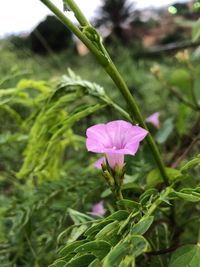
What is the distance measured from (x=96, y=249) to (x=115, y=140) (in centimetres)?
15

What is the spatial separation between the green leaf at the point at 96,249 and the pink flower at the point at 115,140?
10cm

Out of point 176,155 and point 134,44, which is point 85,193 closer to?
point 176,155

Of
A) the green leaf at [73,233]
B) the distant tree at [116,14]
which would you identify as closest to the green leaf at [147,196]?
the green leaf at [73,233]

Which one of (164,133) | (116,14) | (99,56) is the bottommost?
(116,14)

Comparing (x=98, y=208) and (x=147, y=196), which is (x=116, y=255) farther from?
(x=98, y=208)

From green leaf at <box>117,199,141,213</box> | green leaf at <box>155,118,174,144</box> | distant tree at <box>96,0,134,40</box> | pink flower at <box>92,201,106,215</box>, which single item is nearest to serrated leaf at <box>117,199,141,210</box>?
green leaf at <box>117,199,141,213</box>

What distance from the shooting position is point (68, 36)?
4.30 meters

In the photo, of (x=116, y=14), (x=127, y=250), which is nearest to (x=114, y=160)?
(x=127, y=250)

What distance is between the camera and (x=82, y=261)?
40 centimetres

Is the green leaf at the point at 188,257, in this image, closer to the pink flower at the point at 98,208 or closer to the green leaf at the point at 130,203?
the green leaf at the point at 130,203

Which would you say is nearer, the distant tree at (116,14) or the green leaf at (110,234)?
the green leaf at (110,234)

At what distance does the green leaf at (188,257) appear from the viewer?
1.46 ft

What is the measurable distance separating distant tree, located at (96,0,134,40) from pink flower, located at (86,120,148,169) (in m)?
3.37

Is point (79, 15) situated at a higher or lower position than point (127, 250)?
higher
